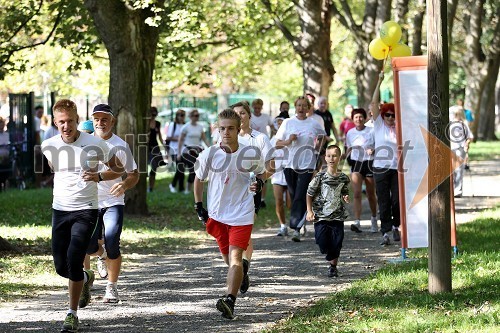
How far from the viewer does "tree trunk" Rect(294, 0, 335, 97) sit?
26.6 metres

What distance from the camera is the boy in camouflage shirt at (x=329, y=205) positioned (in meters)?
12.4

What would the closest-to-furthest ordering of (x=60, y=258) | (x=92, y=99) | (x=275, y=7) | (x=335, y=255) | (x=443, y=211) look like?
1. (x=60, y=258)
2. (x=443, y=211)
3. (x=335, y=255)
4. (x=275, y=7)
5. (x=92, y=99)

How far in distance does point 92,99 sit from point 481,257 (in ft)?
93.2

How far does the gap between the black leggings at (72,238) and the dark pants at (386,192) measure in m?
6.79

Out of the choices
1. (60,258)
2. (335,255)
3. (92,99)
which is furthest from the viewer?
(92,99)

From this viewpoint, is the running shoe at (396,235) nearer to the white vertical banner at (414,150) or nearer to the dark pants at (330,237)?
the white vertical banner at (414,150)

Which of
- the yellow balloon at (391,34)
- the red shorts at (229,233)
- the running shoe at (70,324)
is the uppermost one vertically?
the yellow balloon at (391,34)

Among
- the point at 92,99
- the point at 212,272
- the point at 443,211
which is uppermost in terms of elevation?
the point at 92,99

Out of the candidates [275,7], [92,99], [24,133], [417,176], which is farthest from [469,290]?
[92,99]

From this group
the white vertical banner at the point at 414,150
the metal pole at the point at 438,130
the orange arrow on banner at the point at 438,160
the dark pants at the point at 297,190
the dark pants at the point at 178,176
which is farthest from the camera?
the dark pants at the point at 178,176

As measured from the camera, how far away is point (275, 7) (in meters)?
32.8

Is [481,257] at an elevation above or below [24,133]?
below

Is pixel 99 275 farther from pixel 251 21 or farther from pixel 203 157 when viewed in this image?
pixel 251 21

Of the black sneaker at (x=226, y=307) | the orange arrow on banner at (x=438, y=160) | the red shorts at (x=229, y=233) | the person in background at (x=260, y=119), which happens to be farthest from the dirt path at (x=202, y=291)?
the person in background at (x=260, y=119)
